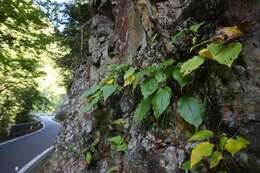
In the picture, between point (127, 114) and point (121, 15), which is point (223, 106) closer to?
point (127, 114)

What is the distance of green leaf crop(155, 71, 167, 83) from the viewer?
9.90 ft

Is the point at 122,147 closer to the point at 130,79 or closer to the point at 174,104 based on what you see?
the point at 130,79

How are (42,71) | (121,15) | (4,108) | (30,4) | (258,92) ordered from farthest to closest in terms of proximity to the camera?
(4,108) < (42,71) < (30,4) < (121,15) < (258,92)

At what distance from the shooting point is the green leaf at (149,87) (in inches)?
118

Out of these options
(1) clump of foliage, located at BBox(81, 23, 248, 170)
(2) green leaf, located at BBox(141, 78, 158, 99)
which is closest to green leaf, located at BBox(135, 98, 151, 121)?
(1) clump of foliage, located at BBox(81, 23, 248, 170)

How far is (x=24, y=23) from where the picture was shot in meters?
13.4

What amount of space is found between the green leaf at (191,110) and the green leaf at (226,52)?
0.46 metres

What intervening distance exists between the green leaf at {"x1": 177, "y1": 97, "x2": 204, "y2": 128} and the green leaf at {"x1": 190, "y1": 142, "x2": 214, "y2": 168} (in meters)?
0.26

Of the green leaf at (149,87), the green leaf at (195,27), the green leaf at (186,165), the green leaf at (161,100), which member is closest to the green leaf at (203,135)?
the green leaf at (186,165)

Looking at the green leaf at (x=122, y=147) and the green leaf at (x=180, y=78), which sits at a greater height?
the green leaf at (x=180, y=78)

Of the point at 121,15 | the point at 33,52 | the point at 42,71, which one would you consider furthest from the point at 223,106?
the point at 42,71

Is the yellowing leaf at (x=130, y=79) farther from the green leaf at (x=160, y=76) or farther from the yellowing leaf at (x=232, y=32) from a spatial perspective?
the yellowing leaf at (x=232, y=32)

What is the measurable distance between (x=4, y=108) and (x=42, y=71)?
200 inches

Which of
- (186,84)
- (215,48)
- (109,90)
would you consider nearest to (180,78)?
(186,84)
